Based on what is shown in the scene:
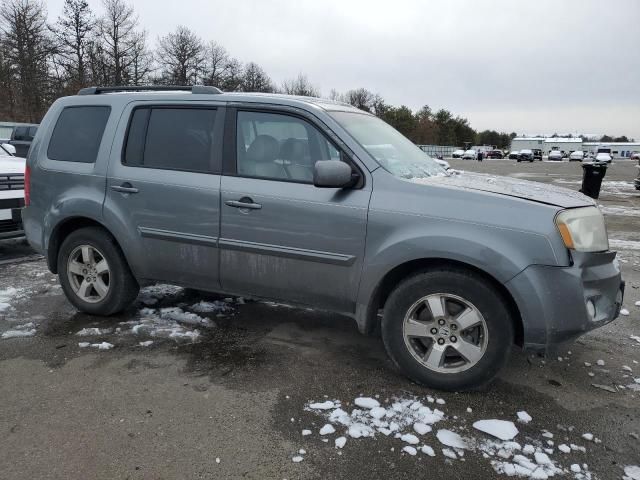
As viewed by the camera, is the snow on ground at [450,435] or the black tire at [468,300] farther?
the black tire at [468,300]

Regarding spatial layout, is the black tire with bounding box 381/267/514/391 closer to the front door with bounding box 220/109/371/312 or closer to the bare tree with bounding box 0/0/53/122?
the front door with bounding box 220/109/371/312

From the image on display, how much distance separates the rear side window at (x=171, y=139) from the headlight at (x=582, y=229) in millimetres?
2484

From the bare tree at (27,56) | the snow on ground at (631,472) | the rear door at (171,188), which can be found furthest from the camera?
the bare tree at (27,56)

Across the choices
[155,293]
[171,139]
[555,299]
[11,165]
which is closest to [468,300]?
[555,299]

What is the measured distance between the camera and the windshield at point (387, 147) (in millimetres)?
3605

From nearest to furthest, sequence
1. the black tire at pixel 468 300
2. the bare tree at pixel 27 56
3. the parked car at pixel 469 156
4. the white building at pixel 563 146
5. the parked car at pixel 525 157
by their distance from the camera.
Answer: the black tire at pixel 468 300 < the bare tree at pixel 27 56 < the parked car at pixel 525 157 < the parked car at pixel 469 156 < the white building at pixel 563 146

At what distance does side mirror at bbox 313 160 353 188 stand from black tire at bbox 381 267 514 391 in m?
0.78

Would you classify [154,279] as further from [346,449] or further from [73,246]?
[346,449]

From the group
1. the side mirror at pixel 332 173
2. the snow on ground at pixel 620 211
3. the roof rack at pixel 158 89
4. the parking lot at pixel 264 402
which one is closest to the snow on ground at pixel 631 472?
the parking lot at pixel 264 402

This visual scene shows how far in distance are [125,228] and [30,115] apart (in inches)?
1584

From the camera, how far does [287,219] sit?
3574 mm

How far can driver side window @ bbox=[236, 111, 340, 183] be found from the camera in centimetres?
362

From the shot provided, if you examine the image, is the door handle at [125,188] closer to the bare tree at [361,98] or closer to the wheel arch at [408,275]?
the wheel arch at [408,275]

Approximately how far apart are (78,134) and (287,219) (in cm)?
223
